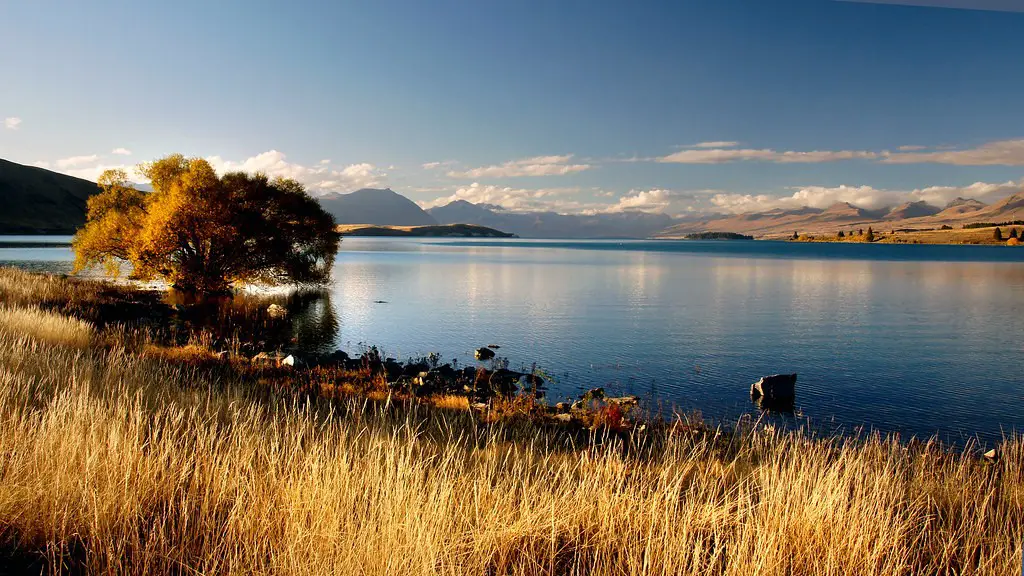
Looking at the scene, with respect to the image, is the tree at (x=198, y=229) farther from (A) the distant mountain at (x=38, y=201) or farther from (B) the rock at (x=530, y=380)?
(A) the distant mountain at (x=38, y=201)

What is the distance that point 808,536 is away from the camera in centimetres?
490

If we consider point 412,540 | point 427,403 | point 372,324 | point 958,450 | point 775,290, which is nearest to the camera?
point 412,540

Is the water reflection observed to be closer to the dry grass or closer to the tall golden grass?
the dry grass

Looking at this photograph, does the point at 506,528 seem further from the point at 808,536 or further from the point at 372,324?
the point at 372,324

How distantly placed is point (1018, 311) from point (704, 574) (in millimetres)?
39323

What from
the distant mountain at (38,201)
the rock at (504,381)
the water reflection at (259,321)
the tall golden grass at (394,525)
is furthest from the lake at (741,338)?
the distant mountain at (38,201)

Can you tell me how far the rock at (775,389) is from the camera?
15211mm

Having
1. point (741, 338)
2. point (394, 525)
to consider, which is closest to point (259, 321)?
point (741, 338)

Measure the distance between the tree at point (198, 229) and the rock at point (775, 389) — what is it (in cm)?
3393

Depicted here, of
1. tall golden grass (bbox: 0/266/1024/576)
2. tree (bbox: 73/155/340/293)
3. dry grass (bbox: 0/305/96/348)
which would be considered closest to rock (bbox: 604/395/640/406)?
tall golden grass (bbox: 0/266/1024/576)

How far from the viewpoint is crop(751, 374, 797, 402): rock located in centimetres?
1521

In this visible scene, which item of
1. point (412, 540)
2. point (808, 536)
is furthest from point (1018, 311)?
point (412, 540)

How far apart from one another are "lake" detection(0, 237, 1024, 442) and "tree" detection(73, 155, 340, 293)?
5999 millimetres

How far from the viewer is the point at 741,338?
24641 mm
